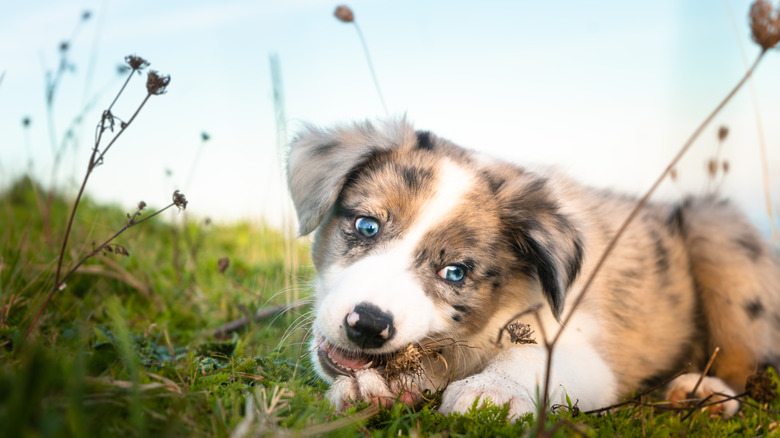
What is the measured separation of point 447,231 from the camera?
2.69 m

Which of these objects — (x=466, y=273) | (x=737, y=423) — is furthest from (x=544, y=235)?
(x=737, y=423)

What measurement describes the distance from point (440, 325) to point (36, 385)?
1.67 meters

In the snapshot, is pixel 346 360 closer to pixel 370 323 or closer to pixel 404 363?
pixel 404 363

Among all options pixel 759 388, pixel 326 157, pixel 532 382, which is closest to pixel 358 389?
pixel 532 382

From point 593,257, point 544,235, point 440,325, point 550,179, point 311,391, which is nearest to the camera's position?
point 311,391

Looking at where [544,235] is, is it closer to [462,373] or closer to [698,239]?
[462,373]

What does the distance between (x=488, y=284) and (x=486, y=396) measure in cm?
65

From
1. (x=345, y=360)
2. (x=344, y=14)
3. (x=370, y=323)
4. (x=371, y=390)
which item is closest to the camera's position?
(x=370, y=323)

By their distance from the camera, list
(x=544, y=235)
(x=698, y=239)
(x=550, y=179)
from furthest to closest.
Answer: (x=698, y=239) < (x=550, y=179) < (x=544, y=235)

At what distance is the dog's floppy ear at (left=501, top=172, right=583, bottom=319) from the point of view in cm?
285

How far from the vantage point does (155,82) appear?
2350 millimetres

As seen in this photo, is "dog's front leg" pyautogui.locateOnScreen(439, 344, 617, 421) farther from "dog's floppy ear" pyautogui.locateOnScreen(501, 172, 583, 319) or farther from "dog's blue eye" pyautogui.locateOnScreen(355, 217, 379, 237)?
"dog's blue eye" pyautogui.locateOnScreen(355, 217, 379, 237)

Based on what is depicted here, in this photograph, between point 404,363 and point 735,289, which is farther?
point 735,289

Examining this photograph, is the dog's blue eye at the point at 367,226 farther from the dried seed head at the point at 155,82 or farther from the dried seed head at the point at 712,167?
the dried seed head at the point at 712,167
